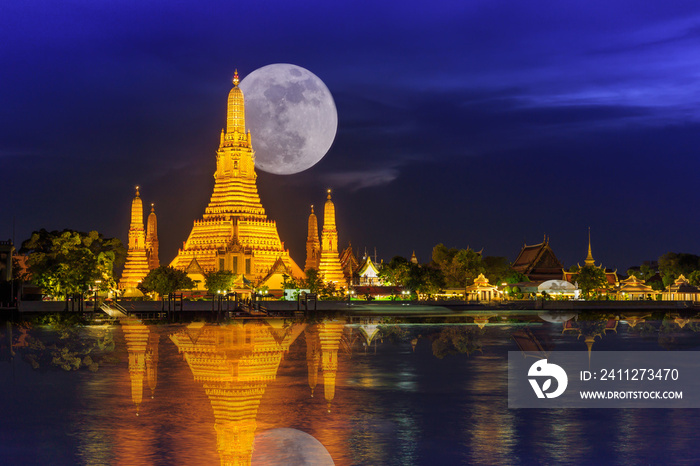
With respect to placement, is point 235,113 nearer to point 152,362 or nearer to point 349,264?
point 349,264

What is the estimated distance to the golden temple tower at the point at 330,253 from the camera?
338 feet

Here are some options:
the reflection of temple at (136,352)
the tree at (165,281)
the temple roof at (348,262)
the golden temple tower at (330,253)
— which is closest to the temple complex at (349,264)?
the temple roof at (348,262)

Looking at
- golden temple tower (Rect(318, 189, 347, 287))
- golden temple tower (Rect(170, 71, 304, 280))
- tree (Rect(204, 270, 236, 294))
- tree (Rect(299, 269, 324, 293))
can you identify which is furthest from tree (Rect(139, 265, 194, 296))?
golden temple tower (Rect(318, 189, 347, 287))

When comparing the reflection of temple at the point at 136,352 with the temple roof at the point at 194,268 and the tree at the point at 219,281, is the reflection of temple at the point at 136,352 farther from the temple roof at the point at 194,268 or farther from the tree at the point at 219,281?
the temple roof at the point at 194,268

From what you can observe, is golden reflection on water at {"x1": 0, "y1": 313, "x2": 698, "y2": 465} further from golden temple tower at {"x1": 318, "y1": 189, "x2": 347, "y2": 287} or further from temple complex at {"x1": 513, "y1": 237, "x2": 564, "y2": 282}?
temple complex at {"x1": 513, "y1": 237, "x2": 564, "y2": 282}

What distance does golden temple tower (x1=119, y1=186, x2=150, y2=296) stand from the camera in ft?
324

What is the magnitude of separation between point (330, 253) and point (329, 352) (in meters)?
73.6

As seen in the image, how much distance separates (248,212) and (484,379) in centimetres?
8090

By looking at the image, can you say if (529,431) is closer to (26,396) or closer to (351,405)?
(351,405)

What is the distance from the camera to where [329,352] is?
31516 mm

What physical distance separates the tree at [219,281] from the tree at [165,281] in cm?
184

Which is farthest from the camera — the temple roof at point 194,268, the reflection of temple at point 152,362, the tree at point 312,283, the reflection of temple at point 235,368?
the temple roof at point 194,268

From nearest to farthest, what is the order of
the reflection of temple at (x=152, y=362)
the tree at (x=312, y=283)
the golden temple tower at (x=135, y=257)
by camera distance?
1. the reflection of temple at (x=152, y=362)
2. the tree at (x=312, y=283)
3. the golden temple tower at (x=135, y=257)

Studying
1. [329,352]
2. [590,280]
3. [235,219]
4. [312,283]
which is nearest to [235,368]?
[329,352]
